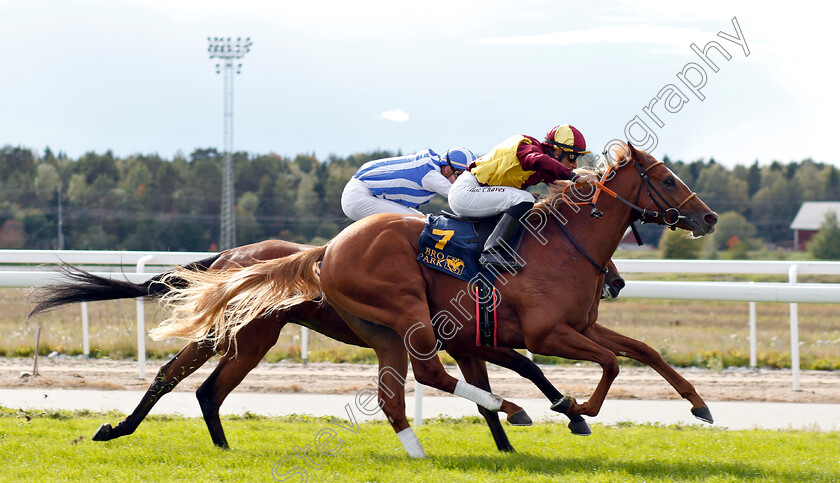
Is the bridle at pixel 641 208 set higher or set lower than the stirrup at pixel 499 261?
higher

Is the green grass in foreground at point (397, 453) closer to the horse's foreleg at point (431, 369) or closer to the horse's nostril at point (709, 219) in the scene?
the horse's foreleg at point (431, 369)

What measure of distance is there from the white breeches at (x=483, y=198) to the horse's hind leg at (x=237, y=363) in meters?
1.30

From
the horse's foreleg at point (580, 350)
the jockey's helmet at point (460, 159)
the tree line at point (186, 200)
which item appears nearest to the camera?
the horse's foreleg at point (580, 350)

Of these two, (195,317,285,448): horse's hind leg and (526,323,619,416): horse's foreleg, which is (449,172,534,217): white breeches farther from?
(195,317,285,448): horse's hind leg

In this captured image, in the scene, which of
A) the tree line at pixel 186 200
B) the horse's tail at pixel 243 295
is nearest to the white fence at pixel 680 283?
the horse's tail at pixel 243 295

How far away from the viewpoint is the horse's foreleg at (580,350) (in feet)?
14.3

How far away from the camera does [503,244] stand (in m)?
4.55

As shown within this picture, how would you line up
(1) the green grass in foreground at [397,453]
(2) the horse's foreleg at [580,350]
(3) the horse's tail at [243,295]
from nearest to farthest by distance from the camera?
(1) the green grass in foreground at [397,453] < (2) the horse's foreleg at [580,350] < (3) the horse's tail at [243,295]

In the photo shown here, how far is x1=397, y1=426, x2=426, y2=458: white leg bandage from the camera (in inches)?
180

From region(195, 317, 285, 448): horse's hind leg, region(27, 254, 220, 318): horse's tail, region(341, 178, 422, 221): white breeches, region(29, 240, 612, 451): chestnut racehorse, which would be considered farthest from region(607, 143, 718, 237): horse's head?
region(27, 254, 220, 318): horse's tail

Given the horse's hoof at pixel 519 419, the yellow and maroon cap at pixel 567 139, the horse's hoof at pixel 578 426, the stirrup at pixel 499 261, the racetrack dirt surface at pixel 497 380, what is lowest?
the racetrack dirt surface at pixel 497 380

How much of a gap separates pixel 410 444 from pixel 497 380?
2.80m

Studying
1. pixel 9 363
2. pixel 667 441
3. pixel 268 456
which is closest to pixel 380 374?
pixel 268 456

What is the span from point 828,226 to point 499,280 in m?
45.9
